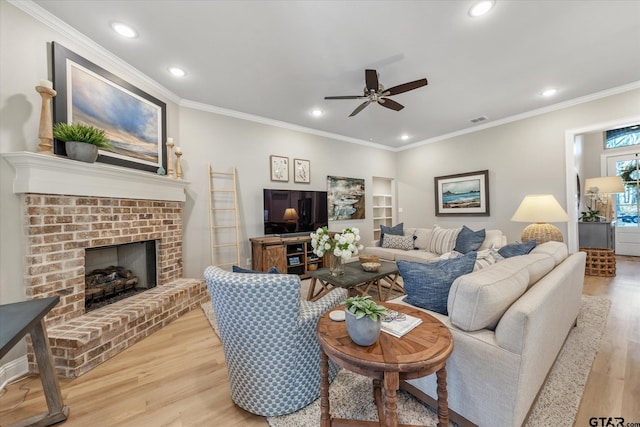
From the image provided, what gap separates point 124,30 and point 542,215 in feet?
17.1

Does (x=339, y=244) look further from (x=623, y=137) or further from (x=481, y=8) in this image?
(x=623, y=137)

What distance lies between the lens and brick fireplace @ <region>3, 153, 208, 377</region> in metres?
1.90

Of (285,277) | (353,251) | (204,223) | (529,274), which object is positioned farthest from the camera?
(204,223)

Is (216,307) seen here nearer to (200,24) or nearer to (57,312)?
→ (57,312)

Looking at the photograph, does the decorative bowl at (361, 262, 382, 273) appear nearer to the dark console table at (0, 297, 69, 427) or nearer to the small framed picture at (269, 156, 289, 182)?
the small framed picture at (269, 156, 289, 182)

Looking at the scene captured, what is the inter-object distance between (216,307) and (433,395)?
1.36 metres

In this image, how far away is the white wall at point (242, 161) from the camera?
3.70m

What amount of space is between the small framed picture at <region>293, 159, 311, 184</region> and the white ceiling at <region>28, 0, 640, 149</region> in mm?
1180

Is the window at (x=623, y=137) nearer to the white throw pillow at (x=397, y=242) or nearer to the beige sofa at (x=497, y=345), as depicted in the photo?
the white throw pillow at (x=397, y=242)

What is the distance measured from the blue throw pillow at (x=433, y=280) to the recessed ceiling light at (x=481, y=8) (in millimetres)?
2009

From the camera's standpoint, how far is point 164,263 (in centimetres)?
318

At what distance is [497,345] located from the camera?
1196mm

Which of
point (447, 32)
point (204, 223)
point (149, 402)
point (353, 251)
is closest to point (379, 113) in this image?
point (447, 32)

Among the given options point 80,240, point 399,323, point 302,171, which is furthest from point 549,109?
point 80,240
